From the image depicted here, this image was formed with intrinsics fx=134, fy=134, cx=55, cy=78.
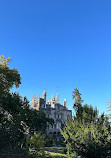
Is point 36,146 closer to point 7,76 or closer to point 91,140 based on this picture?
point 91,140

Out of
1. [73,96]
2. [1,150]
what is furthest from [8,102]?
[73,96]

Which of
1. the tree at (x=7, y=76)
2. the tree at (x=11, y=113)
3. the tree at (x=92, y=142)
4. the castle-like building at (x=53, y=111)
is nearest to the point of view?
the tree at (x=11, y=113)

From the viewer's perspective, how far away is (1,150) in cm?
989

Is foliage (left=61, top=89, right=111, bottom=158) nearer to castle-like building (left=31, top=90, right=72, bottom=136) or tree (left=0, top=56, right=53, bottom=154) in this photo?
tree (left=0, top=56, right=53, bottom=154)

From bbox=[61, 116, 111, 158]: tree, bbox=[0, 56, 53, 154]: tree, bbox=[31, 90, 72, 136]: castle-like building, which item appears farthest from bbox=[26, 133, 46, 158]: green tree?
bbox=[31, 90, 72, 136]: castle-like building

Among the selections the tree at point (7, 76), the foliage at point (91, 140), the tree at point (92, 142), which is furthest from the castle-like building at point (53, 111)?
the tree at point (92, 142)

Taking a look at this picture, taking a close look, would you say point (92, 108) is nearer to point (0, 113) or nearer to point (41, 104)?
point (0, 113)

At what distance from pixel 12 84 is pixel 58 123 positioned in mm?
36952

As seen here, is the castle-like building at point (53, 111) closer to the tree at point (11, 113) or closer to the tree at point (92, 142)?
the tree at point (11, 113)

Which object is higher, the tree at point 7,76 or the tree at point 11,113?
the tree at point 7,76

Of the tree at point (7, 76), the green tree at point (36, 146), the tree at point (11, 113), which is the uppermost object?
the tree at point (7, 76)

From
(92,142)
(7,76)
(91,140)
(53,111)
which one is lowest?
(92,142)

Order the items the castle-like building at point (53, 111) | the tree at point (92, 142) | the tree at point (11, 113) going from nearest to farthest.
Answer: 1. the tree at point (11, 113)
2. the tree at point (92, 142)
3. the castle-like building at point (53, 111)

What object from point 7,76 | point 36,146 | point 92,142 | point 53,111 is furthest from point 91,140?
point 53,111
